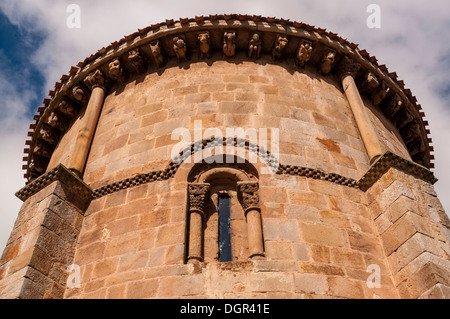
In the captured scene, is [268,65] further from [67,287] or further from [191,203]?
[67,287]

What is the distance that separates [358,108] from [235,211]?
135 inches

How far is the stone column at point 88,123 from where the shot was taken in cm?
755

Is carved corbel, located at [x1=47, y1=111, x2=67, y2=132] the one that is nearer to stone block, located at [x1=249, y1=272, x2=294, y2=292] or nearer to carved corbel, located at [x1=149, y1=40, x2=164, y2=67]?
carved corbel, located at [x1=149, y1=40, x2=164, y2=67]

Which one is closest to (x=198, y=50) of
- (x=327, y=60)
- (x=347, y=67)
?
(x=327, y=60)

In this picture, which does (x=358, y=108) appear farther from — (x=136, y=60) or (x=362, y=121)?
(x=136, y=60)

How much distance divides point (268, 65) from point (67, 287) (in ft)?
17.8

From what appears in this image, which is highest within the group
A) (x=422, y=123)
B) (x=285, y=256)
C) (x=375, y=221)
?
(x=422, y=123)

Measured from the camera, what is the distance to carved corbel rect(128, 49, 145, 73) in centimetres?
914

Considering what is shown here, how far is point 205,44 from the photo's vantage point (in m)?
8.83

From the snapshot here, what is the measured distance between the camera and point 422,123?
11109 mm

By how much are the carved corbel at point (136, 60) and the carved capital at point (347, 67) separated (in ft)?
13.5

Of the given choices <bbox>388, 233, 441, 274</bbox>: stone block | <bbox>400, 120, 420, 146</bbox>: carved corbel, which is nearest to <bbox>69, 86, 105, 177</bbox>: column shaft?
<bbox>388, 233, 441, 274</bbox>: stone block
